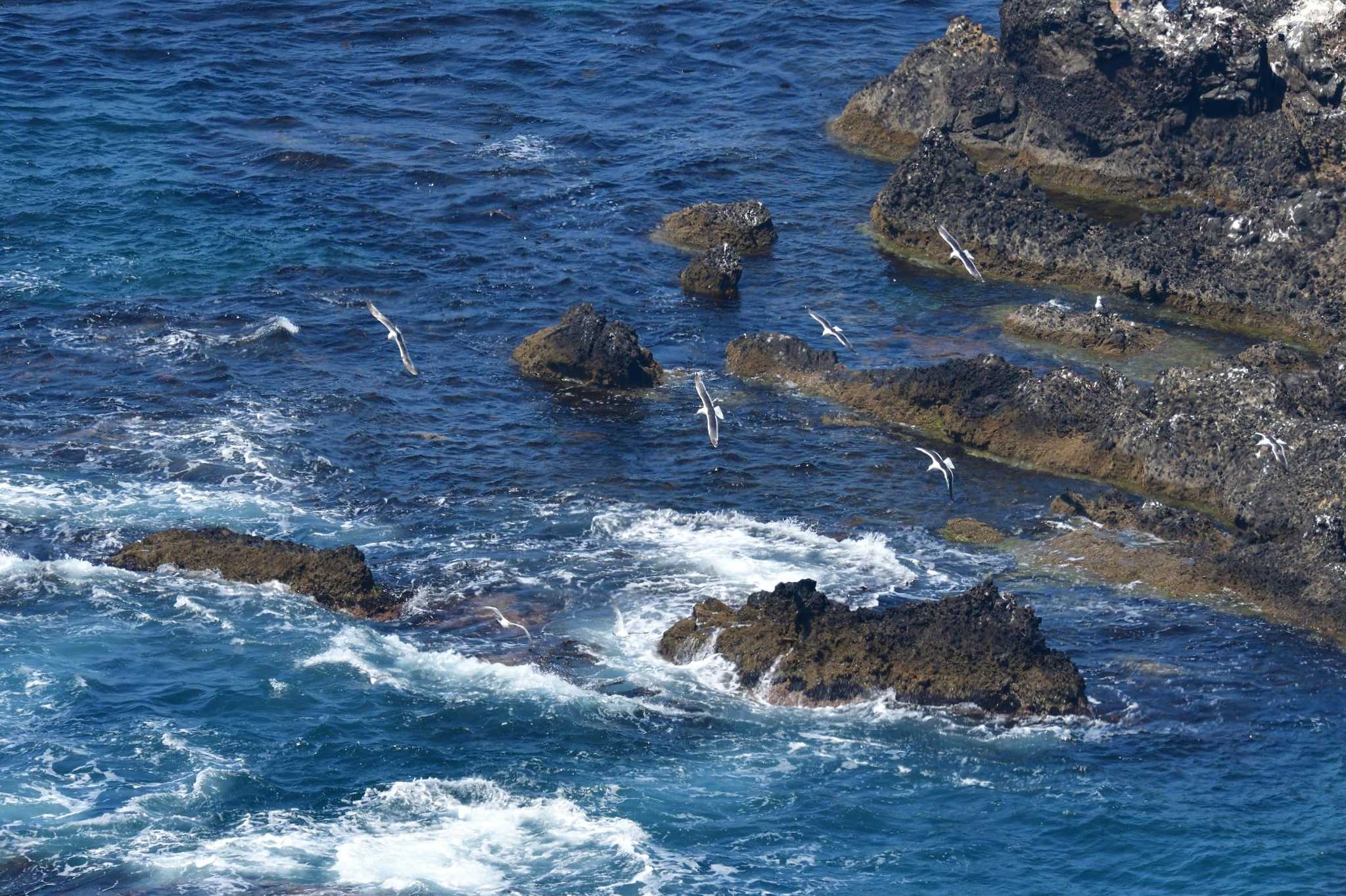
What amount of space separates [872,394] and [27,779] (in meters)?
17.5

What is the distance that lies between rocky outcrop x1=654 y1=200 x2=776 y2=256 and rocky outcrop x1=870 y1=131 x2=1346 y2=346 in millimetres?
2930

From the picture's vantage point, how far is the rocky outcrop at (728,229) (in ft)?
140

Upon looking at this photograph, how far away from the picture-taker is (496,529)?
1217 inches

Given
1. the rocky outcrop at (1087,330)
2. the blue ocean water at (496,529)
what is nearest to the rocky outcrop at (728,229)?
the blue ocean water at (496,529)

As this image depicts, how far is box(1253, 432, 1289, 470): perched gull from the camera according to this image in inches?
1204

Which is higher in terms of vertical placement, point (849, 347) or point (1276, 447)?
point (849, 347)

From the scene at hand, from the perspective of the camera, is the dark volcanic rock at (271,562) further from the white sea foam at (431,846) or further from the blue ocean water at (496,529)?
the white sea foam at (431,846)

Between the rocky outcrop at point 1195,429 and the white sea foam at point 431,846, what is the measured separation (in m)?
11.6

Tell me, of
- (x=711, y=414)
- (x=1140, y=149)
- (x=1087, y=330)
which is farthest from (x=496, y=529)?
(x=1140, y=149)

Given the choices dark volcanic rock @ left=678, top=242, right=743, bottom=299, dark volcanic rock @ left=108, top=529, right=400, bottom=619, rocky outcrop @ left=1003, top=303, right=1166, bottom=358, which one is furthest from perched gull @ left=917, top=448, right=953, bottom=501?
dark volcanic rock @ left=108, top=529, right=400, bottom=619

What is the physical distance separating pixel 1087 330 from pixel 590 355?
1023 centimetres

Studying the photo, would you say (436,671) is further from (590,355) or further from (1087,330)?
(1087,330)

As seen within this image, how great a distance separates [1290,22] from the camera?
45125 millimetres

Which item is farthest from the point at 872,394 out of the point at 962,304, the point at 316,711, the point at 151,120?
the point at 151,120
